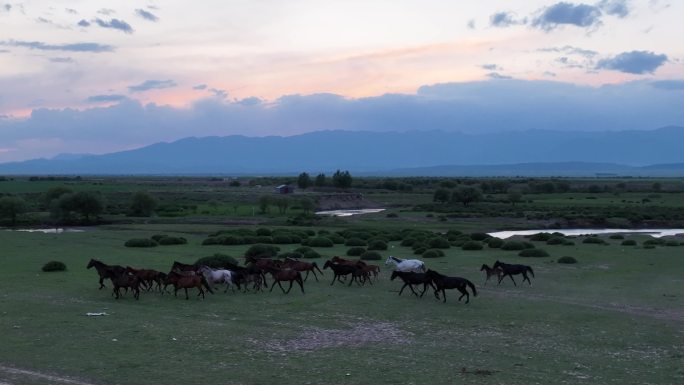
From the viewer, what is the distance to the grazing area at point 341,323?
565 inches

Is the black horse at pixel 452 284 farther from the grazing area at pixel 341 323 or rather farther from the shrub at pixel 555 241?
the shrub at pixel 555 241

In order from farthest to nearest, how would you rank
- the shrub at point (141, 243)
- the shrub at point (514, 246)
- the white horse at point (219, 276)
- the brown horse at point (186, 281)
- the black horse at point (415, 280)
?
the shrub at point (141, 243)
the shrub at point (514, 246)
the white horse at point (219, 276)
the black horse at point (415, 280)
the brown horse at point (186, 281)

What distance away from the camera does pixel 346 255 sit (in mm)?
38938

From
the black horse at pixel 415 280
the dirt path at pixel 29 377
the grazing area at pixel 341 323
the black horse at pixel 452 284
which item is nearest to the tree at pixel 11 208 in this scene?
the grazing area at pixel 341 323

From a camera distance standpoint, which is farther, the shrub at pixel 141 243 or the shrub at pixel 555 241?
the shrub at pixel 555 241

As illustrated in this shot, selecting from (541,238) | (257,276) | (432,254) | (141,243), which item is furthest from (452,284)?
(541,238)

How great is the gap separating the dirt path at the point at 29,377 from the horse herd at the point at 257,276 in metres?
9.13

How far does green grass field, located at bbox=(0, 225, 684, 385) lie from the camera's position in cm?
1417

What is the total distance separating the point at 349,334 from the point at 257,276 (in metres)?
8.32

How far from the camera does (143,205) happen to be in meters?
80.9

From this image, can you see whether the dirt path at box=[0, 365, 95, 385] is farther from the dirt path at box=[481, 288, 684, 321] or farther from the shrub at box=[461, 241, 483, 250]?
the shrub at box=[461, 241, 483, 250]

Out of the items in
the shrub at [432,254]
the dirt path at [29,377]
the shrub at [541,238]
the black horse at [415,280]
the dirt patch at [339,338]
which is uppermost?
the black horse at [415,280]

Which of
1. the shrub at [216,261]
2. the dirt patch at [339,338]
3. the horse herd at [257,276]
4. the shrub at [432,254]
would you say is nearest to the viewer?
the dirt patch at [339,338]

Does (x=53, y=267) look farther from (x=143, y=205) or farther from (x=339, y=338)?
(x=143, y=205)
